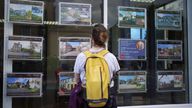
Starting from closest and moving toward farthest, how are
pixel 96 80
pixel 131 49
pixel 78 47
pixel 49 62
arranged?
pixel 96 80 < pixel 49 62 < pixel 78 47 < pixel 131 49

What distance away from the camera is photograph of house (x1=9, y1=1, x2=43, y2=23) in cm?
557

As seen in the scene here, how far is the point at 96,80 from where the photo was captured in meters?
3.92

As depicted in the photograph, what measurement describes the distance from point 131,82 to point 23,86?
6.00 feet

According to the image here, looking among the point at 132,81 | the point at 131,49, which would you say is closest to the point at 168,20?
the point at 131,49

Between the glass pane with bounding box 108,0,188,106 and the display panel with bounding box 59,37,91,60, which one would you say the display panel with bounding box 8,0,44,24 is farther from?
the glass pane with bounding box 108,0,188,106

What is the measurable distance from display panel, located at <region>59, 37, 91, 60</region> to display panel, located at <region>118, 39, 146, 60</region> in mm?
649

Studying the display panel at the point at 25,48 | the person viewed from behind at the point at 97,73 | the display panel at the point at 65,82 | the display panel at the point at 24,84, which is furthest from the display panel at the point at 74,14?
the person viewed from behind at the point at 97,73

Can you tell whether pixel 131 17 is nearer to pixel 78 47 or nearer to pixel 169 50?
pixel 169 50

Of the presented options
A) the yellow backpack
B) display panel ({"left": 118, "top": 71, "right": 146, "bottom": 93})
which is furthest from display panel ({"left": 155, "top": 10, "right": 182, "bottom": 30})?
the yellow backpack

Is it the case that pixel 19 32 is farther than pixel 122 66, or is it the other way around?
pixel 122 66

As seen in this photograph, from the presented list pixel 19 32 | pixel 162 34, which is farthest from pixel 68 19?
pixel 162 34

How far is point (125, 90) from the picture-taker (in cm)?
620

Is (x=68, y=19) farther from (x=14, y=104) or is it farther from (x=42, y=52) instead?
(x=14, y=104)

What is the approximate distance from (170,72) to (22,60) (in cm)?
262
